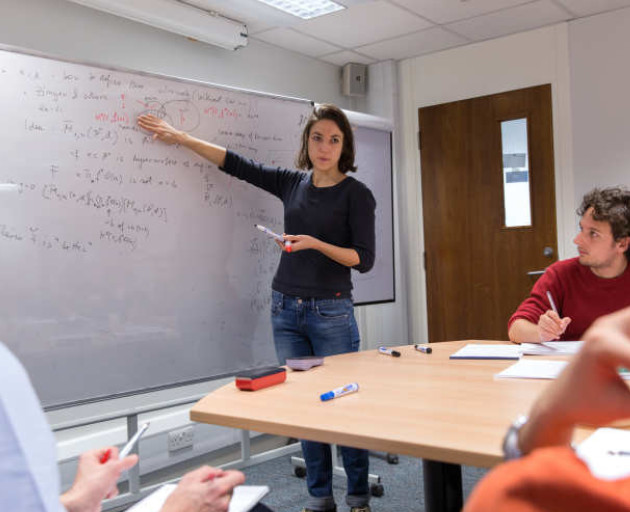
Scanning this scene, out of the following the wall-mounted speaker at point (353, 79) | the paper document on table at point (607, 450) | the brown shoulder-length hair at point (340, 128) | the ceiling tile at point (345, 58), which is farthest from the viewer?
the wall-mounted speaker at point (353, 79)

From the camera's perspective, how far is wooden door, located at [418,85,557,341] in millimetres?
3980

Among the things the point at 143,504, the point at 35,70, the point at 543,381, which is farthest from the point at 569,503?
the point at 35,70

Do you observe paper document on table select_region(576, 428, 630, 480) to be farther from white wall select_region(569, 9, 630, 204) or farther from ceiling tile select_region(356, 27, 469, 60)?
ceiling tile select_region(356, 27, 469, 60)

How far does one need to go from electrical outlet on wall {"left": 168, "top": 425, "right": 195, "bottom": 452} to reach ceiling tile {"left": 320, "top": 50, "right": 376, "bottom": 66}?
2633 millimetres

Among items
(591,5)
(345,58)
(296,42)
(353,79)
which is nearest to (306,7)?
(296,42)

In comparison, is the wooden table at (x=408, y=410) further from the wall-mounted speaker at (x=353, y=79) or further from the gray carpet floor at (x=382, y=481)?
the wall-mounted speaker at (x=353, y=79)

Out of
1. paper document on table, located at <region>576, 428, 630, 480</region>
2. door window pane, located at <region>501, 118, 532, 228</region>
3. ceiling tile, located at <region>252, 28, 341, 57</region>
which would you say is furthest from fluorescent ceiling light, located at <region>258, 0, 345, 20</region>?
paper document on table, located at <region>576, 428, 630, 480</region>

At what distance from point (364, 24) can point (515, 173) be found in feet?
4.44

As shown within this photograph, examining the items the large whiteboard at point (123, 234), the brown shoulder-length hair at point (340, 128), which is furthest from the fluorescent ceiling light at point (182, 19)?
the brown shoulder-length hair at point (340, 128)

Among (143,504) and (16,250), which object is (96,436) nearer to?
(16,250)

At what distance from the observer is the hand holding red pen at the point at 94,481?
96 centimetres

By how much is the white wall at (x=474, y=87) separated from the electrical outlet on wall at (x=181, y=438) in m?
1.92

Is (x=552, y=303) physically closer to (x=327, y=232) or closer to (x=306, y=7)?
(x=327, y=232)

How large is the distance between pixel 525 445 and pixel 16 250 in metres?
2.01
